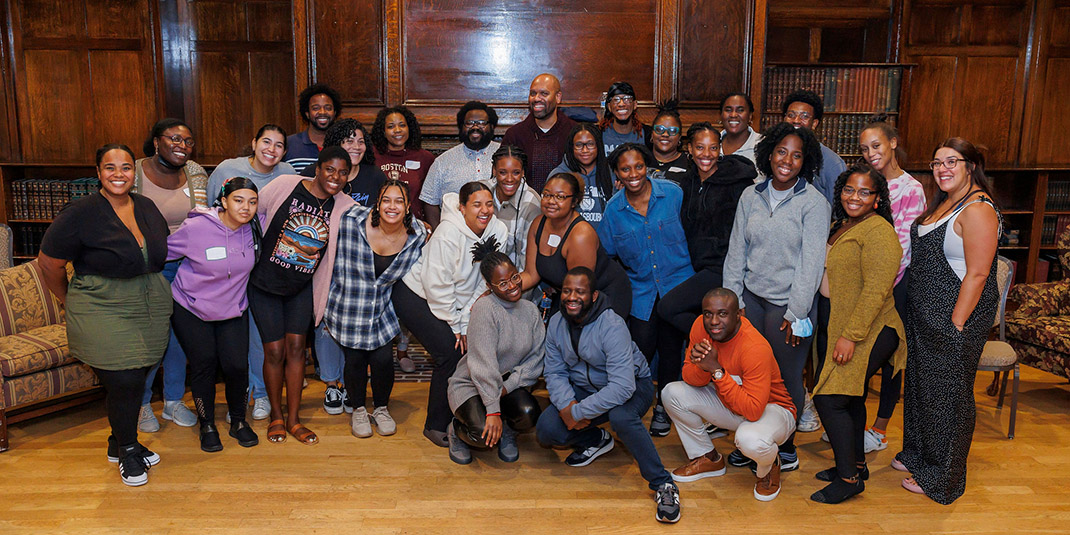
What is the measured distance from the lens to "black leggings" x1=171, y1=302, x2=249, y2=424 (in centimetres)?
358

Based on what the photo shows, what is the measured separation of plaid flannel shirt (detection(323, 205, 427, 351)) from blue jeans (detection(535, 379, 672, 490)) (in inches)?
40.1

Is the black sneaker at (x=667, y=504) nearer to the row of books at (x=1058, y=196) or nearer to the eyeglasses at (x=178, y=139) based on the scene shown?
the eyeglasses at (x=178, y=139)

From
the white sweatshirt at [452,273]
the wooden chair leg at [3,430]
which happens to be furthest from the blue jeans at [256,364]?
the wooden chair leg at [3,430]

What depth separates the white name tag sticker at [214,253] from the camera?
3.47 m

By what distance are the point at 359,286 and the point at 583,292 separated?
126 cm

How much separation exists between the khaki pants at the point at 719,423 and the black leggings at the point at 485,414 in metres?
0.66

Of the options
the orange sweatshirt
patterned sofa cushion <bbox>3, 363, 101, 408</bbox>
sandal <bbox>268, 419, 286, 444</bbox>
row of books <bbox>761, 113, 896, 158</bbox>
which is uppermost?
row of books <bbox>761, 113, 896, 158</bbox>

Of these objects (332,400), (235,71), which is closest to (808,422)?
(332,400)

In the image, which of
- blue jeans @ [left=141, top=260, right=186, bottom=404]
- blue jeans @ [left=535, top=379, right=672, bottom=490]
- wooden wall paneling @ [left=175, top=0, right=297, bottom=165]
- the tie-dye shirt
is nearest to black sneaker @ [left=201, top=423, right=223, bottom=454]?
blue jeans @ [left=141, top=260, right=186, bottom=404]

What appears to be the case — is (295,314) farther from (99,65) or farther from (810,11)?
(810,11)

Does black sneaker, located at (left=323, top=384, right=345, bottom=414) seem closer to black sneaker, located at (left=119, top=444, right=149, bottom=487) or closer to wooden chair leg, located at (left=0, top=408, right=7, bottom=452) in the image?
black sneaker, located at (left=119, top=444, right=149, bottom=487)

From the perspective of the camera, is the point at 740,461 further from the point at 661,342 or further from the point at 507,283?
the point at 507,283

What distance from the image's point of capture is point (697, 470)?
11.0 ft

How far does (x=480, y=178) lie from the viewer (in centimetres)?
437
